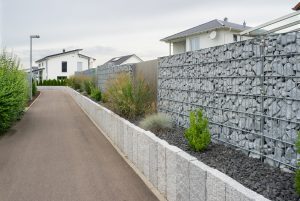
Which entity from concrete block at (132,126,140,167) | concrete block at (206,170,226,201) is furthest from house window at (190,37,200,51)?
concrete block at (206,170,226,201)

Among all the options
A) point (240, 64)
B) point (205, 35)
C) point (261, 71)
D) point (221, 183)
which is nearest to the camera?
point (221, 183)

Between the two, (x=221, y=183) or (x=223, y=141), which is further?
(x=223, y=141)

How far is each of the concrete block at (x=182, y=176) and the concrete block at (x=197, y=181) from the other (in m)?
0.12

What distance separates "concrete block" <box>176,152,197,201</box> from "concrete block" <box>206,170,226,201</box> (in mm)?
588

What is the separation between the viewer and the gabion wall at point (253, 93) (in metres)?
5.26

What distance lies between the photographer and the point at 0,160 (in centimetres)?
874

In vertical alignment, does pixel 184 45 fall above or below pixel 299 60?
above

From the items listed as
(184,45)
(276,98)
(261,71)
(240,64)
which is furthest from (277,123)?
(184,45)

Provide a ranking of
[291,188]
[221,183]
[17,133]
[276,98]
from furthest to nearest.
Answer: [17,133]
[276,98]
[291,188]
[221,183]

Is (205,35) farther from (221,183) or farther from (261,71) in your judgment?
(221,183)

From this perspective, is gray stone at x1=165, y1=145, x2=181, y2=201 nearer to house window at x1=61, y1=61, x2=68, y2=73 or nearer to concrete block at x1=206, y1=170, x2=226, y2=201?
concrete block at x1=206, y1=170, x2=226, y2=201

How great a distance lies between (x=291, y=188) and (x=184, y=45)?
29.0 metres

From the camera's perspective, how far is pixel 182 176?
199 inches

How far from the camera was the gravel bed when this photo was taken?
177 inches
